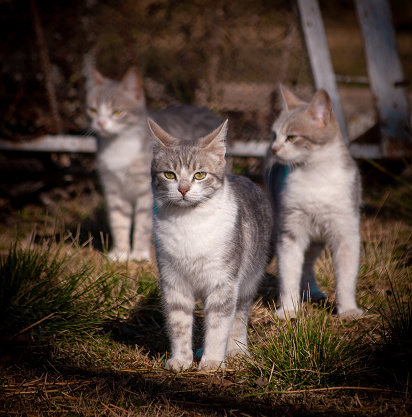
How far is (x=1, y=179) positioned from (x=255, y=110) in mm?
2896

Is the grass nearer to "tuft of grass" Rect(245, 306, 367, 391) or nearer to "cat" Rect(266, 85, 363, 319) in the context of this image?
"tuft of grass" Rect(245, 306, 367, 391)

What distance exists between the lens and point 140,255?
14.0 ft

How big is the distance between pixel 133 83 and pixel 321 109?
1.93m

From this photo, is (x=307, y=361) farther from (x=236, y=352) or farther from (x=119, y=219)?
(x=119, y=219)

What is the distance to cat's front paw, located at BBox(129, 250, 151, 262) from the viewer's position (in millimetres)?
4203

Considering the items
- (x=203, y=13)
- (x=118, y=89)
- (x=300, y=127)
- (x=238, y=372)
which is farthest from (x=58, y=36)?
(x=238, y=372)

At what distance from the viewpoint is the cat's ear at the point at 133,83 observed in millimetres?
4449

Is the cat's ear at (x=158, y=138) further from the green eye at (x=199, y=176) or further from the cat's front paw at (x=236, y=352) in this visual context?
the cat's front paw at (x=236, y=352)

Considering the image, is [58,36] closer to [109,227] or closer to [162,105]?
[162,105]

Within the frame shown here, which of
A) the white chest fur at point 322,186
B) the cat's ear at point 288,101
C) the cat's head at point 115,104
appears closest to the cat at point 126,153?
the cat's head at point 115,104

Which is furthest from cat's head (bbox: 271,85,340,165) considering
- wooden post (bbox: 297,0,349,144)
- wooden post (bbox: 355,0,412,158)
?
wooden post (bbox: 355,0,412,158)

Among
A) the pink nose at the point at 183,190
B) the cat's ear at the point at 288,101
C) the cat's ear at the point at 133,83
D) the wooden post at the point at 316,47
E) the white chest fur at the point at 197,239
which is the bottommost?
the white chest fur at the point at 197,239

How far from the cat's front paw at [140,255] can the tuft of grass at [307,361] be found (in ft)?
6.68

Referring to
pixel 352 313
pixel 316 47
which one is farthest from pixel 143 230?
pixel 316 47
